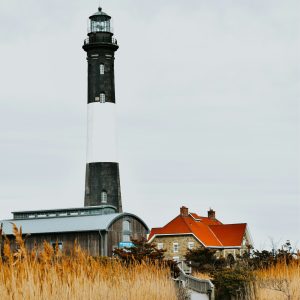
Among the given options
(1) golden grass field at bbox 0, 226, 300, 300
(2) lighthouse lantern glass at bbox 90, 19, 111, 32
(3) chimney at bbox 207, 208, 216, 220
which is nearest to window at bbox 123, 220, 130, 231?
(2) lighthouse lantern glass at bbox 90, 19, 111, 32

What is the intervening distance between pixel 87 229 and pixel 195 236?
1179 cm

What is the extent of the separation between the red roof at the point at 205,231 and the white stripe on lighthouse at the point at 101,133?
31.8 feet

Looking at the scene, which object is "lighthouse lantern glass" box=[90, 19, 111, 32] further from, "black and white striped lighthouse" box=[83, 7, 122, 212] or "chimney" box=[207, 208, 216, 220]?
"chimney" box=[207, 208, 216, 220]

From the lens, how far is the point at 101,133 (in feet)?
134

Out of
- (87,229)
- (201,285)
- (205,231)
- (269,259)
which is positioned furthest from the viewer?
(205,231)

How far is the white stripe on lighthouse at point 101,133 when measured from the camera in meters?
40.6

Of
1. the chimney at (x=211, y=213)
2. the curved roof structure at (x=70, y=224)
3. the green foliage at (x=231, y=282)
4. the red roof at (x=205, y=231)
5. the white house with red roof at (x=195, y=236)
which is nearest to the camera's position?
the green foliage at (x=231, y=282)

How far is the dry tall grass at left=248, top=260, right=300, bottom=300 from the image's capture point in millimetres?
14164

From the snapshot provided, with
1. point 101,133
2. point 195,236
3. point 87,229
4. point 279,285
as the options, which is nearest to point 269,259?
point 279,285

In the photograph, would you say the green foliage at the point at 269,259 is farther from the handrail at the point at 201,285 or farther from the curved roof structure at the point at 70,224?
the curved roof structure at the point at 70,224

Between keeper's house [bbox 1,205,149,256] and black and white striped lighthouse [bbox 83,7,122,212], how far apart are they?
1.10 metres

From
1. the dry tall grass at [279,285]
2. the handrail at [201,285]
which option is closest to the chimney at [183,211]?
the handrail at [201,285]

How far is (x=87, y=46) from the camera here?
42500 millimetres

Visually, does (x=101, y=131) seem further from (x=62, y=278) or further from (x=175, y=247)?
(x=62, y=278)
